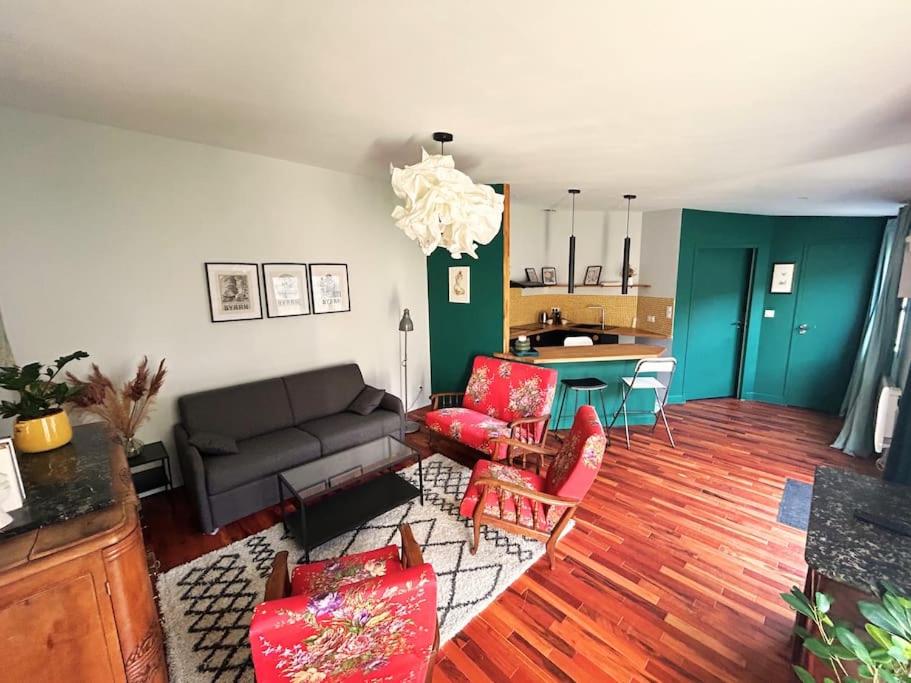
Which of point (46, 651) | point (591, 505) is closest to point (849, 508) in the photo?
point (591, 505)

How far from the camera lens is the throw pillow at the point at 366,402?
351 centimetres

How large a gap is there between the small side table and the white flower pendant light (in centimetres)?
237

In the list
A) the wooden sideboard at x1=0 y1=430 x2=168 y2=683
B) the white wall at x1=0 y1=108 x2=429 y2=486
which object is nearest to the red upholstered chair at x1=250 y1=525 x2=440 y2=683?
the wooden sideboard at x1=0 y1=430 x2=168 y2=683

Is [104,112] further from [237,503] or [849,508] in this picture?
[849,508]

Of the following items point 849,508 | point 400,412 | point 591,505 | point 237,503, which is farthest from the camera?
point 400,412

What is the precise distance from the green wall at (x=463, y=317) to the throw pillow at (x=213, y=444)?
2.38m

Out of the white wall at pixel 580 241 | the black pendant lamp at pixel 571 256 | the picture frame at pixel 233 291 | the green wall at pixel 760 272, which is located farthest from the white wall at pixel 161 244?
the green wall at pixel 760 272

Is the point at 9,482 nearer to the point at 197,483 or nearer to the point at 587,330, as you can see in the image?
the point at 197,483

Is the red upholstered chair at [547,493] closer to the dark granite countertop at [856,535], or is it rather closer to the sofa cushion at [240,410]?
the dark granite countertop at [856,535]

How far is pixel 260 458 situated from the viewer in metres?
2.68

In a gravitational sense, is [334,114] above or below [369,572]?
above

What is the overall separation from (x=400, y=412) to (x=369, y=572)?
6.40ft

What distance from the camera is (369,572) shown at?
1665mm

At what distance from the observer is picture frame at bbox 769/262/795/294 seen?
4996 mm
